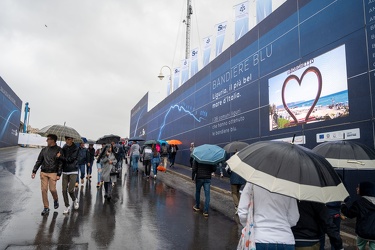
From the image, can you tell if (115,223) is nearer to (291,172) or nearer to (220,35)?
(291,172)

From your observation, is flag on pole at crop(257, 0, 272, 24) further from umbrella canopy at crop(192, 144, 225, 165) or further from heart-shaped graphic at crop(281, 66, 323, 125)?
umbrella canopy at crop(192, 144, 225, 165)

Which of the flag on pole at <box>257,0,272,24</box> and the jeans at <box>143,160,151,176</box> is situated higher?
the flag on pole at <box>257,0,272,24</box>

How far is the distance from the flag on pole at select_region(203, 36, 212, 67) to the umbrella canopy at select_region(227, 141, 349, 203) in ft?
56.6

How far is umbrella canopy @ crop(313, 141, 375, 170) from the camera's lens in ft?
15.9

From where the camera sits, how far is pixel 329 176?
9.01 feet

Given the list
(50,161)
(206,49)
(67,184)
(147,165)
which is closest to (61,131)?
(50,161)

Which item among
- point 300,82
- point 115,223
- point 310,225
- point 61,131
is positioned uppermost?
point 300,82

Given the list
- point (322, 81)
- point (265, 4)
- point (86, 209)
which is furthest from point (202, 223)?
point (265, 4)

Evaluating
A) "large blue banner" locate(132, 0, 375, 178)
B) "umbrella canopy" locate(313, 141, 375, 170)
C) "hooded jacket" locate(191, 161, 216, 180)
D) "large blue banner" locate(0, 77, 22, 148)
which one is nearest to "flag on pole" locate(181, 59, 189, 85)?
"large blue banner" locate(132, 0, 375, 178)

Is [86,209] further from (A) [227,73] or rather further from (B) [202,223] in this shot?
(A) [227,73]

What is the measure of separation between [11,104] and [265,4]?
121ft

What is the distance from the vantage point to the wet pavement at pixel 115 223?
5242 millimetres

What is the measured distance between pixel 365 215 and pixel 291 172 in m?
2.20

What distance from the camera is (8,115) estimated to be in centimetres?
3741
